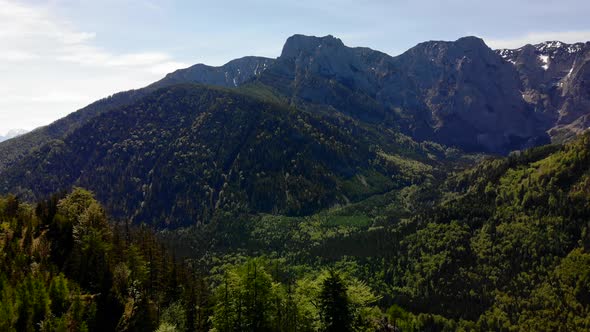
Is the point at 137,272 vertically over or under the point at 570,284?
over

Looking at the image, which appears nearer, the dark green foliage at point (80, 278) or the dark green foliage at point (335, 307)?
the dark green foliage at point (335, 307)

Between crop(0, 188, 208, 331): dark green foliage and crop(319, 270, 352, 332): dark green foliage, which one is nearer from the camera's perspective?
crop(319, 270, 352, 332): dark green foliage

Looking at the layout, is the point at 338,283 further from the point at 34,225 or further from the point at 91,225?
the point at 34,225

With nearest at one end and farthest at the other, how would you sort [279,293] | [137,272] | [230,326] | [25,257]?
[230,326], [279,293], [25,257], [137,272]

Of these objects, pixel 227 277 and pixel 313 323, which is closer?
pixel 313 323

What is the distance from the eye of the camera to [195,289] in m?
118

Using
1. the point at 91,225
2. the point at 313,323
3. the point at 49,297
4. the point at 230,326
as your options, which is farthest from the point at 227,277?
the point at 91,225

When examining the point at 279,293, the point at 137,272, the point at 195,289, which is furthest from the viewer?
the point at 195,289

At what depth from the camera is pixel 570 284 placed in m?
183

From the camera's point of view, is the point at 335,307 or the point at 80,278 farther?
the point at 80,278

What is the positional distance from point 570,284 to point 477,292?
120 feet

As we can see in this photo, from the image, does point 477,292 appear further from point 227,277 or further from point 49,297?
point 49,297

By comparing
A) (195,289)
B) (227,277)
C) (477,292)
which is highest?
(227,277)

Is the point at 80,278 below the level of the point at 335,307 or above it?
Result: above
